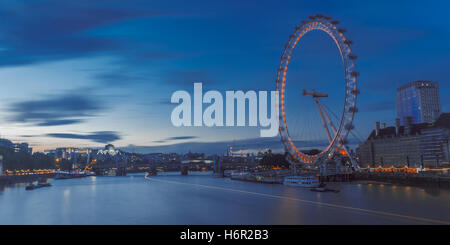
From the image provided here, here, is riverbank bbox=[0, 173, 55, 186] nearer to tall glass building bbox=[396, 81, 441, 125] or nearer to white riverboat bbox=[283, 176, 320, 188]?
white riverboat bbox=[283, 176, 320, 188]

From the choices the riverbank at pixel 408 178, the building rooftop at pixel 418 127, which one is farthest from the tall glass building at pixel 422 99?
the riverbank at pixel 408 178

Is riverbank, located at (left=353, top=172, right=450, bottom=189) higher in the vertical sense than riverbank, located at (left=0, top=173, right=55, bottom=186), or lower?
higher

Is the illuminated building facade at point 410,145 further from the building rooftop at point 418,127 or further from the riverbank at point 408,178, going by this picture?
the riverbank at point 408,178

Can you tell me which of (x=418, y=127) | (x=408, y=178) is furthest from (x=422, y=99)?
(x=408, y=178)

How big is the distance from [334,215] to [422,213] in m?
5.24

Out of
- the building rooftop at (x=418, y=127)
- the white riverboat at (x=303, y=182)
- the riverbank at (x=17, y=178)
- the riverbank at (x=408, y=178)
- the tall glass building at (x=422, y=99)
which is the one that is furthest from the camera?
the tall glass building at (x=422, y=99)

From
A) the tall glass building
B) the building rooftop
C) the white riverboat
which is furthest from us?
the tall glass building

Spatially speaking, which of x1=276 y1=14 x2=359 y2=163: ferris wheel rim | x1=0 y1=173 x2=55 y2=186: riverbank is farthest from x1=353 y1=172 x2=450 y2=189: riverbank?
x1=0 y1=173 x2=55 y2=186: riverbank

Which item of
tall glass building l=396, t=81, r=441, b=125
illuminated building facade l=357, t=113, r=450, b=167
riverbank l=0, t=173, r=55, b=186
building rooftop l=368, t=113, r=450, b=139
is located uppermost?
tall glass building l=396, t=81, r=441, b=125

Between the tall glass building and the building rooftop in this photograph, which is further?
the tall glass building

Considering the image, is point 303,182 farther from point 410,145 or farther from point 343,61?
point 410,145
